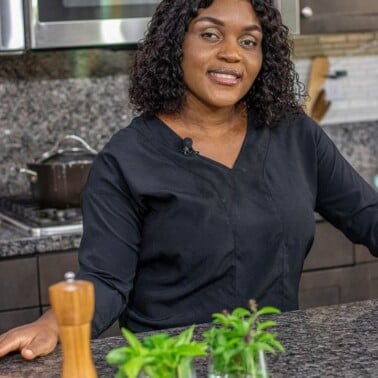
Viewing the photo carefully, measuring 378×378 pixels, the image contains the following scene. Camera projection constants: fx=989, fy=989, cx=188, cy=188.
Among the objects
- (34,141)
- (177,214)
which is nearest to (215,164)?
(177,214)

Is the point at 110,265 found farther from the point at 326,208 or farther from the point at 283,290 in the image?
the point at 326,208

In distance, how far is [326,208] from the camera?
2.07 m

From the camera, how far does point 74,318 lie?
1224 mm

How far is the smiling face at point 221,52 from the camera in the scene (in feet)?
6.21

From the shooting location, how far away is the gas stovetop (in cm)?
287

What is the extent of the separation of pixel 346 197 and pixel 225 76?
0.38 meters

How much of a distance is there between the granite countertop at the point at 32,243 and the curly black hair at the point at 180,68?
2.82ft

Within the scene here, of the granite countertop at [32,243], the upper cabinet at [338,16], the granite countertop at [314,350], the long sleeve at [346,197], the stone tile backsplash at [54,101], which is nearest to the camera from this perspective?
the granite countertop at [314,350]

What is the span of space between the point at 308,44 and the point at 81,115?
886 mm

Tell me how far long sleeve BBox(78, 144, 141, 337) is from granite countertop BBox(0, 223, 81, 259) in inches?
37.7

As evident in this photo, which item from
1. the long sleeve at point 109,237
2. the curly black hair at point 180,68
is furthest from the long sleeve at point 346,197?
the long sleeve at point 109,237

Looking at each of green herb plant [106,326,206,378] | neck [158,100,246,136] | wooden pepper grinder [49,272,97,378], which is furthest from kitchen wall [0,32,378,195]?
green herb plant [106,326,206,378]

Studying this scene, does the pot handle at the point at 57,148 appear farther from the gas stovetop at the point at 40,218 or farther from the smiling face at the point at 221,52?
the smiling face at the point at 221,52

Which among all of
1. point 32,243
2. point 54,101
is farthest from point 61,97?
point 32,243
